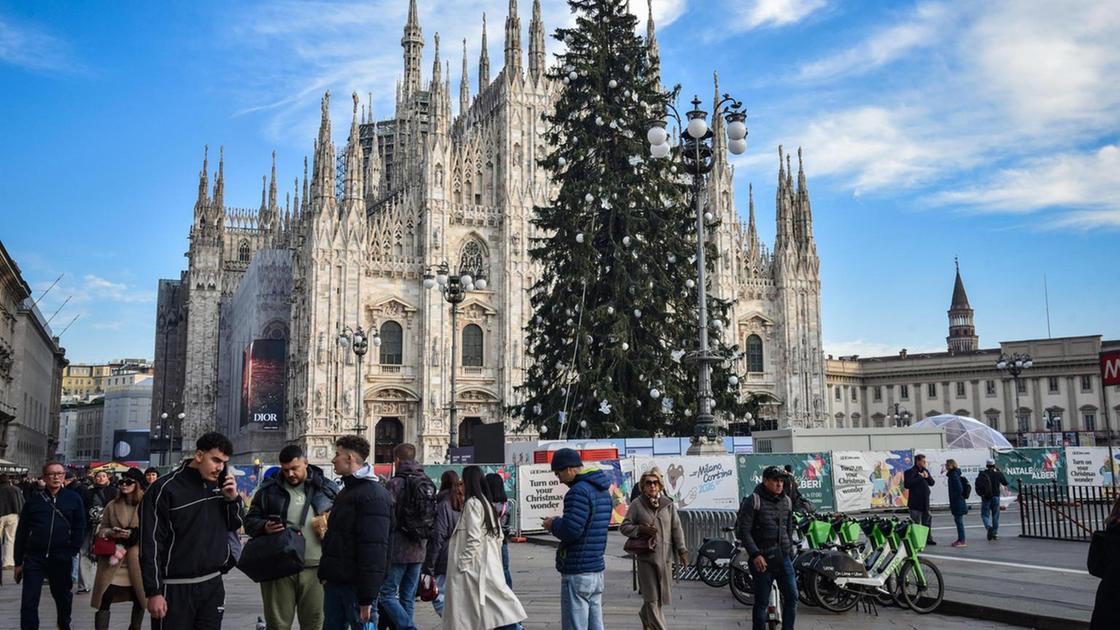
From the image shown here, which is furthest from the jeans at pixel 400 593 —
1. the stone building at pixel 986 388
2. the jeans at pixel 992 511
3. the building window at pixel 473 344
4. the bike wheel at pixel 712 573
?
the stone building at pixel 986 388

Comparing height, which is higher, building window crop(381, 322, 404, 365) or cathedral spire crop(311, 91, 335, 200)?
cathedral spire crop(311, 91, 335, 200)

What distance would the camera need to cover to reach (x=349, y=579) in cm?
612

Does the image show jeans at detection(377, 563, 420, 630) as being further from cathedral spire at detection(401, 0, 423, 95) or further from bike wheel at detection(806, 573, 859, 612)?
cathedral spire at detection(401, 0, 423, 95)

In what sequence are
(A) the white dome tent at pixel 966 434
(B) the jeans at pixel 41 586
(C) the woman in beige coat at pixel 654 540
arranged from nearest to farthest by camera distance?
(C) the woman in beige coat at pixel 654 540 < (B) the jeans at pixel 41 586 < (A) the white dome tent at pixel 966 434

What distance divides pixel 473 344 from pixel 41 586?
120ft

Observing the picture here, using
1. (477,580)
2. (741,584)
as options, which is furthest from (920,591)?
(477,580)

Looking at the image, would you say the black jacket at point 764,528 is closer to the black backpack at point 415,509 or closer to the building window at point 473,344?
the black backpack at point 415,509

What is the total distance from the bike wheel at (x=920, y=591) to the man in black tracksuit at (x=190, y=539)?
744 centimetres

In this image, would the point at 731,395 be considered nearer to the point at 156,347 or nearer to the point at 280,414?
the point at 280,414

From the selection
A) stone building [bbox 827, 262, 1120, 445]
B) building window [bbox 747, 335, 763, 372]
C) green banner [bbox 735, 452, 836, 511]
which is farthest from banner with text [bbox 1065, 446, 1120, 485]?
stone building [bbox 827, 262, 1120, 445]

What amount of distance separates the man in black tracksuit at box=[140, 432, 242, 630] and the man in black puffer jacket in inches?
23.5

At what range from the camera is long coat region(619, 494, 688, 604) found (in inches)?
314

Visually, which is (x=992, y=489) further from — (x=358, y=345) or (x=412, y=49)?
(x=412, y=49)

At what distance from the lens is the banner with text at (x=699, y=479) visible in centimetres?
2003
